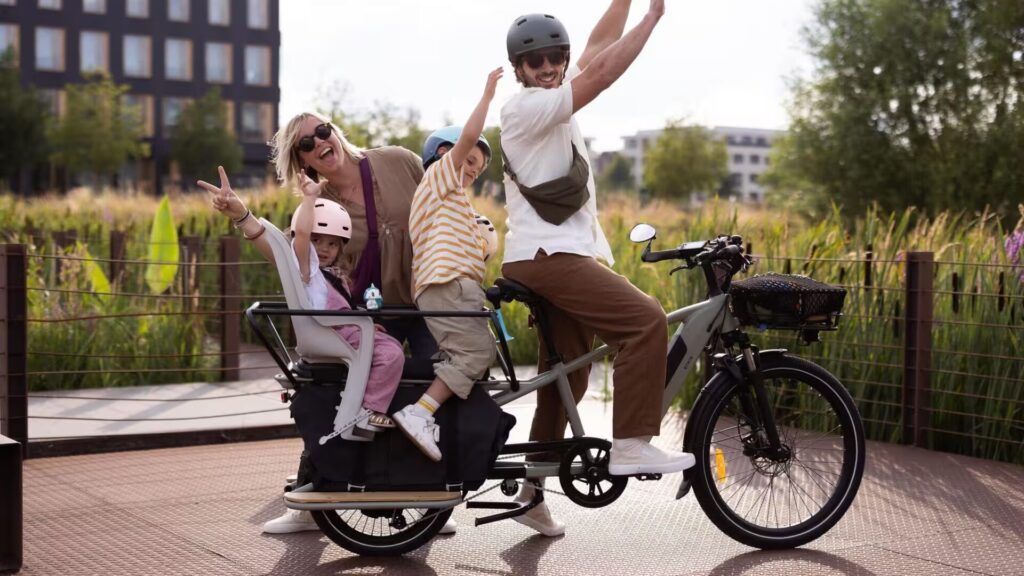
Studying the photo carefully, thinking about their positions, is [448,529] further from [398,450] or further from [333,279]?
[333,279]

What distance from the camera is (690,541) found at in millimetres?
5375

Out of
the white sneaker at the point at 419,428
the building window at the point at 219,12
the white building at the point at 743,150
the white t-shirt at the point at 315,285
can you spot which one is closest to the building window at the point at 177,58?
the building window at the point at 219,12

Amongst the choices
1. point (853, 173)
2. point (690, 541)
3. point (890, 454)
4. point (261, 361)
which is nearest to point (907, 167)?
point (853, 173)

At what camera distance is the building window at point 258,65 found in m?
69.9

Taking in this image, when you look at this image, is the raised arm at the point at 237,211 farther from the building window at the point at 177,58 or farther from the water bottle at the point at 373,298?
the building window at the point at 177,58

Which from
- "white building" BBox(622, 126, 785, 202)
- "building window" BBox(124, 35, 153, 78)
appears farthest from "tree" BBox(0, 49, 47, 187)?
"white building" BBox(622, 126, 785, 202)

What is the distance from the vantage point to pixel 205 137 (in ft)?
208

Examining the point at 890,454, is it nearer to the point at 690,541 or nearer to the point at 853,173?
the point at 690,541

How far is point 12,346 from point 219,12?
213 feet

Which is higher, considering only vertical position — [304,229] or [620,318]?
[304,229]

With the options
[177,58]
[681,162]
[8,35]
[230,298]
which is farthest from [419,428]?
[177,58]

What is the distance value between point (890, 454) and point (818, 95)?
96.2 ft

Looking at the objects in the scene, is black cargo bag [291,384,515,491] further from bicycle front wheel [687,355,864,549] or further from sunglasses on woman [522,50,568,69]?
sunglasses on woman [522,50,568,69]

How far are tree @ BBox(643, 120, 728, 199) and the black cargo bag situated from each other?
66508 millimetres
